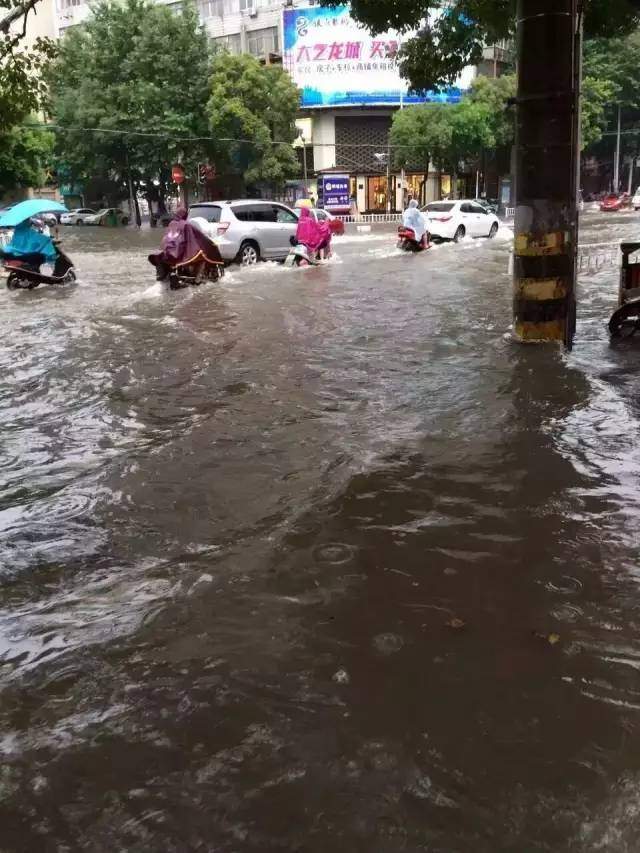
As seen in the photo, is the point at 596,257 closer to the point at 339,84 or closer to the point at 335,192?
the point at 335,192

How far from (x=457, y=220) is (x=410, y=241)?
413cm

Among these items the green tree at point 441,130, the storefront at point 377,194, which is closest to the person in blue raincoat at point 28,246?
the green tree at point 441,130

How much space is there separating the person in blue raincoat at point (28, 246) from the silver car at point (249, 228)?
3459 mm

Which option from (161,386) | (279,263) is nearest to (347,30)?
(279,263)

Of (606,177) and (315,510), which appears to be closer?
(315,510)

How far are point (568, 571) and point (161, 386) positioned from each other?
4.96 m

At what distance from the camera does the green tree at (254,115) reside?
3678cm

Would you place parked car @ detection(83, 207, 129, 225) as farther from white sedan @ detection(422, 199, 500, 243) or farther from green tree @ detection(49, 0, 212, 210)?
white sedan @ detection(422, 199, 500, 243)

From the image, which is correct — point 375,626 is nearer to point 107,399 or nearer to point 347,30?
point 107,399

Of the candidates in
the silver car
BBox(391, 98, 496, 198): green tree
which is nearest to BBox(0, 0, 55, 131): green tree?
the silver car

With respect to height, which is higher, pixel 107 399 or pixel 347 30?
pixel 347 30

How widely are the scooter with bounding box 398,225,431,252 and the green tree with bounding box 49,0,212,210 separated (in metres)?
19.7

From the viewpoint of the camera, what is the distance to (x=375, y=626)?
3.25 m

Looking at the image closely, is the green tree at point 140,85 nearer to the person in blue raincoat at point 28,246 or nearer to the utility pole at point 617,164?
the person in blue raincoat at point 28,246
